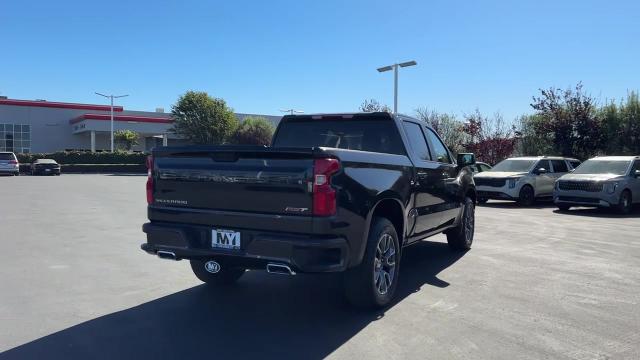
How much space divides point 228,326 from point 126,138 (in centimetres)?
5824

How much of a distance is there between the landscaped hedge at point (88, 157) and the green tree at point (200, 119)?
327 inches

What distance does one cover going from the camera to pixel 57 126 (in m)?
62.2

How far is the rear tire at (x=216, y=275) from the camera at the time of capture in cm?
593

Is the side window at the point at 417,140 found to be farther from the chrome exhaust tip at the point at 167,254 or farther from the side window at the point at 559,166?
the side window at the point at 559,166

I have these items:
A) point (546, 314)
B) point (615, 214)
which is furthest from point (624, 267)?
point (615, 214)

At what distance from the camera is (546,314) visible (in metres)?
5.14

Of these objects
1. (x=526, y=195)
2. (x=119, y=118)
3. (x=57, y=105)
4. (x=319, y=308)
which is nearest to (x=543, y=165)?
(x=526, y=195)

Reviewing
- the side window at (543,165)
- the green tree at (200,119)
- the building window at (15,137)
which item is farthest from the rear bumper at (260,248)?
the building window at (15,137)

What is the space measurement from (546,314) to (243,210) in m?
3.07

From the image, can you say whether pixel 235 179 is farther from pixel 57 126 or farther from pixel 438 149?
pixel 57 126

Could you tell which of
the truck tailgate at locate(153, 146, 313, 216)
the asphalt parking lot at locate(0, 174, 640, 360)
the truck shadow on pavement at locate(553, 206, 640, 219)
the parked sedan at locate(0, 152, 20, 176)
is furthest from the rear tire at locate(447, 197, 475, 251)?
the parked sedan at locate(0, 152, 20, 176)

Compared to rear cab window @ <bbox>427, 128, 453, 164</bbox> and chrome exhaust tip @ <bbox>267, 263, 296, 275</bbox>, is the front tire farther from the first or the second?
rear cab window @ <bbox>427, 128, 453, 164</bbox>

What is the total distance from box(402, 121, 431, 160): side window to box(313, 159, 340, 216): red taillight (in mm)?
2271

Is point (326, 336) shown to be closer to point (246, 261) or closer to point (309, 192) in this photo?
point (246, 261)
